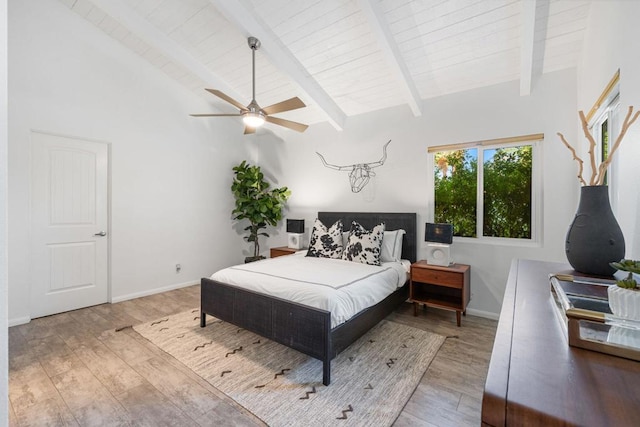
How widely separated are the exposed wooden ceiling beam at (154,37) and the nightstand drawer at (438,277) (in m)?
3.80

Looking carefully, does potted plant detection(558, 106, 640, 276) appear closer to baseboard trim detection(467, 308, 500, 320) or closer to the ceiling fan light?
baseboard trim detection(467, 308, 500, 320)

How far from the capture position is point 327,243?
3842 millimetres

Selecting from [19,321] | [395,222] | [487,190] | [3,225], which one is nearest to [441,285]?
[395,222]

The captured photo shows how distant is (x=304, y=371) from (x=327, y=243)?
1.82 m

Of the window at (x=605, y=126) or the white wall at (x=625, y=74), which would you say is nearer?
the white wall at (x=625, y=74)

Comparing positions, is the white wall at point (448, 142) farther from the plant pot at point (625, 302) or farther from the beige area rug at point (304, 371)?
the plant pot at point (625, 302)

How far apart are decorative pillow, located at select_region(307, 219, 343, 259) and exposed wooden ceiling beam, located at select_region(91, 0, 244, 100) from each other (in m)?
2.67

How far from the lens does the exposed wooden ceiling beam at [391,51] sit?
8.01 ft

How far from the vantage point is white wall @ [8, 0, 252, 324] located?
310cm

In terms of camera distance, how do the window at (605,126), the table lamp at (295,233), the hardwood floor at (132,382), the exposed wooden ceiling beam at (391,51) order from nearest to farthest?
the hardwood floor at (132,382) < the window at (605,126) < the exposed wooden ceiling beam at (391,51) < the table lamp at (295,233)

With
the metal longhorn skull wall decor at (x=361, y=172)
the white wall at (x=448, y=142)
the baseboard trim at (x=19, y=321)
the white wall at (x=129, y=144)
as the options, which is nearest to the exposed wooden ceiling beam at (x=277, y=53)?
the white wall at (x=448, y=142)

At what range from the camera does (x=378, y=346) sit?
265 cm

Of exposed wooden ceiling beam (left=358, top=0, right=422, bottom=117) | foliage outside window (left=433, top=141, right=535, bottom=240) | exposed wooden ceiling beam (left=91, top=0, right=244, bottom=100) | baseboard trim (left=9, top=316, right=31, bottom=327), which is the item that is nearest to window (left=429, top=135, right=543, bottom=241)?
foliage outside window (left=433, top=141, right=535, bottom=240)

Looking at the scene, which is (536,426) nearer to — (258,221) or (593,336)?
(593,336)
